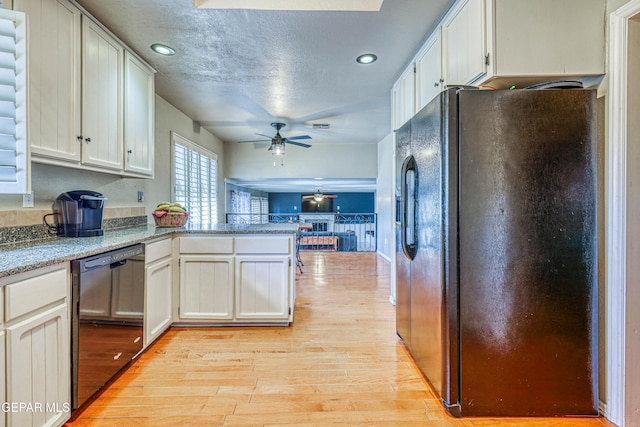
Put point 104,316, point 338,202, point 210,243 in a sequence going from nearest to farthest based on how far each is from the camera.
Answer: point 104,316
point 210,243
point 338,202

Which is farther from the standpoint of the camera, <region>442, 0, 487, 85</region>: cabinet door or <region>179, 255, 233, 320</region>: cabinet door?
<region>179, 255, 233, 320</region>: cabinet door

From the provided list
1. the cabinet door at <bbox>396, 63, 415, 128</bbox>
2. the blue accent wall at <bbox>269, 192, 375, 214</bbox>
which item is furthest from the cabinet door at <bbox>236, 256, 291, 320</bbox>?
the blue accent wall at <bbox>269, 192, 375, 214</bbox>

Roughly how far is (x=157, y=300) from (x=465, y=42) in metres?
2.73

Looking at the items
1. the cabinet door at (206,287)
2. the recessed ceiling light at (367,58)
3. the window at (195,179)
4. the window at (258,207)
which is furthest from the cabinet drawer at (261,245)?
the window at (258,207)

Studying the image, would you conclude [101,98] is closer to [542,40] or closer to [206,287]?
[206,287]

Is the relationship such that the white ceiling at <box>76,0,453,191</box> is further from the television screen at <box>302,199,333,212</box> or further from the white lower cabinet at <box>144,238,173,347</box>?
the television screen at <box>302,199,333,212</box>

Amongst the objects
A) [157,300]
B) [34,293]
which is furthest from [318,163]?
[34,293]

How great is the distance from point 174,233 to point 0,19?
1.61 meters

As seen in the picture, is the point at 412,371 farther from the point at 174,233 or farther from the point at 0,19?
the point at 0,19

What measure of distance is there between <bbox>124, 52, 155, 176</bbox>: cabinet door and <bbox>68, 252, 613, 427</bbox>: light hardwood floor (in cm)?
149

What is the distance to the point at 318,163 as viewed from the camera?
20.6 ft

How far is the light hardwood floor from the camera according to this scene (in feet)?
5.16

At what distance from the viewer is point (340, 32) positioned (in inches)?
87.6

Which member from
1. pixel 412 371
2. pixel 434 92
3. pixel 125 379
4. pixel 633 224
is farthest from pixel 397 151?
pixel 125 379
